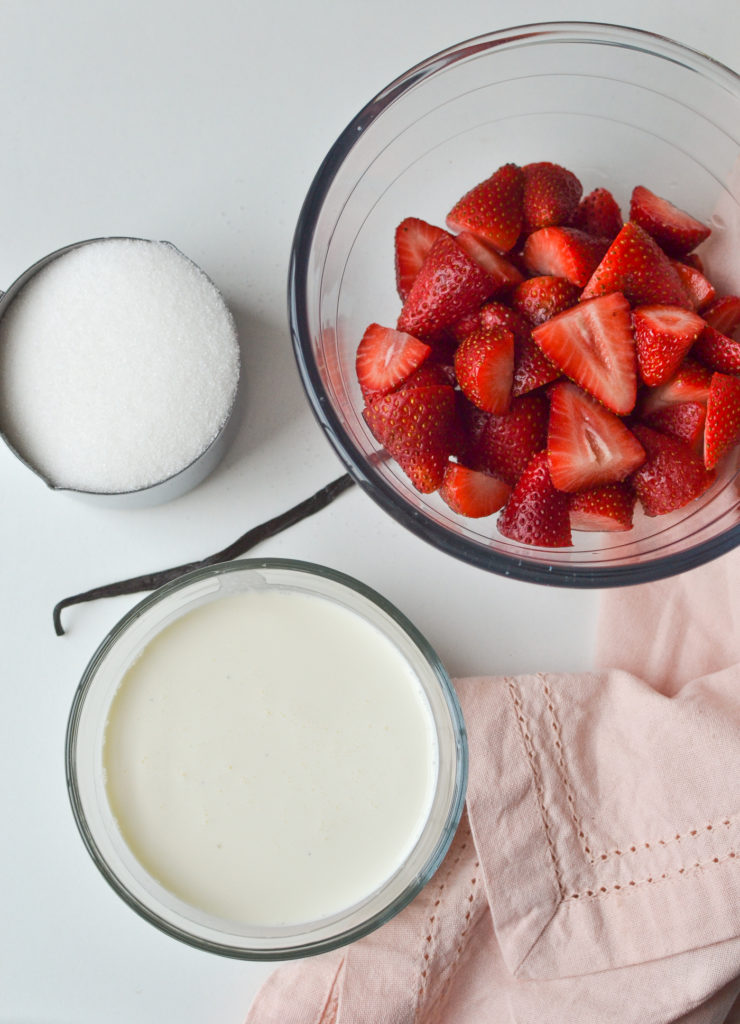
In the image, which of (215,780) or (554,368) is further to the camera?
(215,780)

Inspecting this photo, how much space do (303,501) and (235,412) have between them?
4.7 inches

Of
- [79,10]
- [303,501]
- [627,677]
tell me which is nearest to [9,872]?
[303,501]

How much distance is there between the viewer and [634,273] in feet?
2.58

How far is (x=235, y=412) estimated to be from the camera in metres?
0.97

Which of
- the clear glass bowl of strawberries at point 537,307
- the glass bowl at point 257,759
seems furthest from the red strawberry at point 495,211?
the glass bowl at point 257,759

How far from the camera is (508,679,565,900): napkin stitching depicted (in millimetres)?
938

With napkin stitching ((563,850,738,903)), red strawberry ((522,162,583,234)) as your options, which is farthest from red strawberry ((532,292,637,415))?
napkin stitching ((563,850,738,903))

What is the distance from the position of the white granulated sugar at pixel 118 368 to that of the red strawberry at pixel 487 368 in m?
0.25

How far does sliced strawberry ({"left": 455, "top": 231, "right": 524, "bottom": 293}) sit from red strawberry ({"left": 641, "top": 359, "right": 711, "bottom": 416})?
17cm

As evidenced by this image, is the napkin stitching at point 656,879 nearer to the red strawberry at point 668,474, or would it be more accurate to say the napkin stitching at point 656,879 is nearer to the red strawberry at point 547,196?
the red strawberry at point 668,474

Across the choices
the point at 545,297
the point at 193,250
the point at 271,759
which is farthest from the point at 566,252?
the point at 271,759

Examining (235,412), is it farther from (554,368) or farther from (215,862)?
(215,862)

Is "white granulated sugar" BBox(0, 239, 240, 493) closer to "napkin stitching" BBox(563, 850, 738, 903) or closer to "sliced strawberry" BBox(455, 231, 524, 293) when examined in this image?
"sliced strawberry" BBox(455, 231, 524, 293)

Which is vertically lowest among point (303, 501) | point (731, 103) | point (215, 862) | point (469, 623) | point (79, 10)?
point (215, 862)
